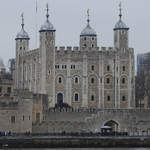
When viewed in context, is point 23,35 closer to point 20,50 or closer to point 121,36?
point 20,50

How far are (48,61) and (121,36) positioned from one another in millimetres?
11352

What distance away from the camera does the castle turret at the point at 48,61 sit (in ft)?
351

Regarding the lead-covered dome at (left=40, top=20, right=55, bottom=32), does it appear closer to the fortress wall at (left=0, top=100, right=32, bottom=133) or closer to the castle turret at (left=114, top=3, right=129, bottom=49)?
the castle turret at (left=114, top=3, right=129, bottom=49)

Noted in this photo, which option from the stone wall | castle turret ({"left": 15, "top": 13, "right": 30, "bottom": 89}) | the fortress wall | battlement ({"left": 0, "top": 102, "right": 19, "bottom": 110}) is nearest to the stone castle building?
castle turret ({"left": 15, "top": 13, "right": 30, "bottom": 89})

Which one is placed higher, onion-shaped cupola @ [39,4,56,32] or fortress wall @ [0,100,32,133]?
onion-shaped cupola @ [39,4,56,32]

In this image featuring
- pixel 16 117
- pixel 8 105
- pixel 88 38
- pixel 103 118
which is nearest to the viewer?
pixel 16 117

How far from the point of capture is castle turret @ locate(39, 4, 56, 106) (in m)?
107

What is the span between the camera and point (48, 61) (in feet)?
351

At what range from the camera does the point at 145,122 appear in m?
96.6

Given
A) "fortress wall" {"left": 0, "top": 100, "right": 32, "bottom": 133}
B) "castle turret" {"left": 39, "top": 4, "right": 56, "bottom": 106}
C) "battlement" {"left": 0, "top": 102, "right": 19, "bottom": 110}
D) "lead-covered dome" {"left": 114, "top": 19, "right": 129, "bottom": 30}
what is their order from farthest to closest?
"lead-covered dome" {"left": 114, "top": 19, "right": 129, "bottom": 30} < "castle turret" {"left": 39, "top": 4, "right": 56, "bottom": 106} < "battlement" {"left": 0, "top": 102, "right": 19, "bottom": 110} < "fortress wall" {"left": 0, "top": 100, "right": 32, "bottom": 133}

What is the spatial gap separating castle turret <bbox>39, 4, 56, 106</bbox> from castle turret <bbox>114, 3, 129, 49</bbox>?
9501 millimetres

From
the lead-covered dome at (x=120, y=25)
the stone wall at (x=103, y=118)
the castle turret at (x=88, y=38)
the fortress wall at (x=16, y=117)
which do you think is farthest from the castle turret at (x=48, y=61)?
the fortress wall at (x=16, y=117)

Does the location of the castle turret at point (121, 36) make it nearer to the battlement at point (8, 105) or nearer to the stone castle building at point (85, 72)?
the stone castle building at point (85, 72)

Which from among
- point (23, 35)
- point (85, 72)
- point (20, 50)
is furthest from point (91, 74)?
point (23, 35)
